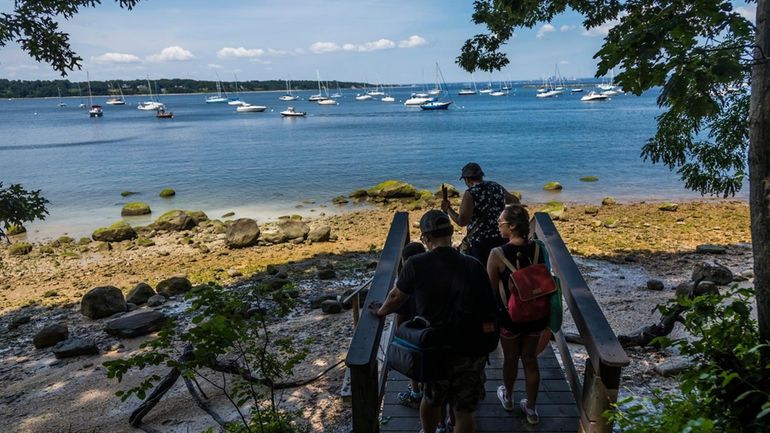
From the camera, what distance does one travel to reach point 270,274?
Answer: 1311cm

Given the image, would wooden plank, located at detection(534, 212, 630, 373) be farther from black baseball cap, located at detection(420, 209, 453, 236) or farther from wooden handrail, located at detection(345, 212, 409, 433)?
wooden handrail, located at detection(345, 212, 409, 433)

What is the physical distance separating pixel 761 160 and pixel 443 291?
1750mm

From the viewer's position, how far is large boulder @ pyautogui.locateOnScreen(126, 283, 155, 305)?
38.9 ft

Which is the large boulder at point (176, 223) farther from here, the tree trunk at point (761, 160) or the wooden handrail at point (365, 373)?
the tree trunk at point (761, 160)

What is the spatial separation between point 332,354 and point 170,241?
42.4ft

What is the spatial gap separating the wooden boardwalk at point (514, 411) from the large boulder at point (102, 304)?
8.42 metres

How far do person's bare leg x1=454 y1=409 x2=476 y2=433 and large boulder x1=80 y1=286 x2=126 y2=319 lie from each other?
32.2ft

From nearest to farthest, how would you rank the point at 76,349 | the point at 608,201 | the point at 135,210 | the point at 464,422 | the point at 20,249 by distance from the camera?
the point at 464,422 < the point at 76,349 < the point at 20,249 < the point at 608,201 < the point at 135,210

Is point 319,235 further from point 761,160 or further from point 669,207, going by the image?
point 761,160

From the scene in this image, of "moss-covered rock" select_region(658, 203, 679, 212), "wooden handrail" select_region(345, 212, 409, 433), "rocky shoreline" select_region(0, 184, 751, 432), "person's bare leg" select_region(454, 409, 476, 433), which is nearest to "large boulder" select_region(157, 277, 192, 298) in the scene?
"rocky shoreline" select_region(0, 184, 751, 432)

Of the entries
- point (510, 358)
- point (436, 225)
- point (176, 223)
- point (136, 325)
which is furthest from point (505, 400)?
point (176, 223)

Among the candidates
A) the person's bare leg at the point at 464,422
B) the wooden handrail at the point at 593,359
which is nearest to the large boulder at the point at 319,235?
the wooden handrail at the point at 593,359

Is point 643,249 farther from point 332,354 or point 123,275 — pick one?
point 123,275

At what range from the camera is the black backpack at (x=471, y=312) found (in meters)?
3.20
